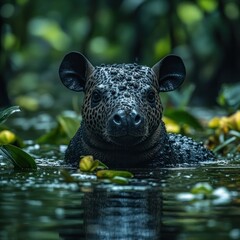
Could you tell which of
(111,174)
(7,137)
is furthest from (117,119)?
(7,137)

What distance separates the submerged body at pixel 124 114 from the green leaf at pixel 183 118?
235 cm

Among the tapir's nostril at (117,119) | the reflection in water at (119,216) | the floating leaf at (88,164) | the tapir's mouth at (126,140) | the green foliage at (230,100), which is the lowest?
the reflection in water at (119,216)

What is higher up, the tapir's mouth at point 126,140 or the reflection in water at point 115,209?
the tapir's mouth at point 126,140

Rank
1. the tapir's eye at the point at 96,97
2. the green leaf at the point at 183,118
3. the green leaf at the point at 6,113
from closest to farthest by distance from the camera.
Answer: the green leaf at the point at 6,113 < the tapir's eye at the point at 96,97 < the green leaf at the point at 183,118

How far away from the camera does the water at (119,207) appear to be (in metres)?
5.07

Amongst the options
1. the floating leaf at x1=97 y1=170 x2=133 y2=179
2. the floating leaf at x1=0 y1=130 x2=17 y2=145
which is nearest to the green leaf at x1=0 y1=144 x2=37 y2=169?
the floating leaf at x1=97 y1=170 x2=133 y2=179

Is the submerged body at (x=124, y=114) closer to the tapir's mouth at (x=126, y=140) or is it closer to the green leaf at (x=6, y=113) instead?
the tapir's mouth at (x=126, y=140)

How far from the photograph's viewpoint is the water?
199 inches

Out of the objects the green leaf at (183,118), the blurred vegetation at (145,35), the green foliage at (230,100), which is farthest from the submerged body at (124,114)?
the blurred vegetation at (145,35)

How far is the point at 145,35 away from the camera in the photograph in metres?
22.2

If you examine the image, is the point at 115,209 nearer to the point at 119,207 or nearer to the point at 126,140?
the point at 119,207

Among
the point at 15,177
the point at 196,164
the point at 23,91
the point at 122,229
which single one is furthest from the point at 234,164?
the point at 23,91

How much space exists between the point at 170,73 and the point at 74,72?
0.85m

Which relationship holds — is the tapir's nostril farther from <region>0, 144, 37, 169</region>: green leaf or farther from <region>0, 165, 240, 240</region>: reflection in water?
<region>0, 144, 37, 169</region>: green leaf
